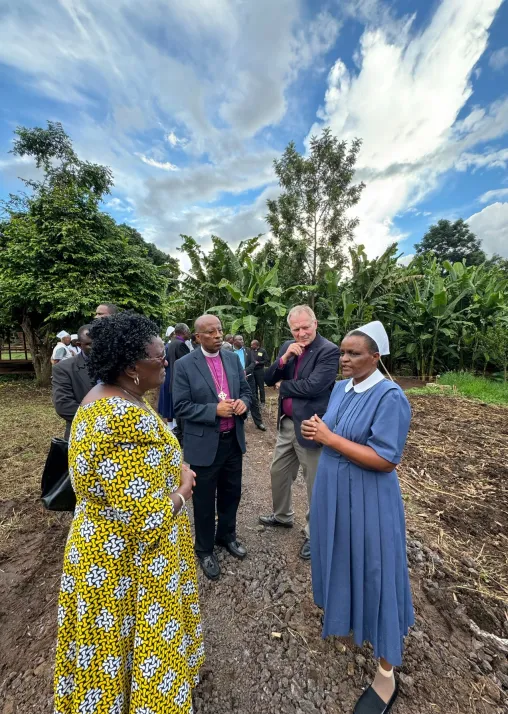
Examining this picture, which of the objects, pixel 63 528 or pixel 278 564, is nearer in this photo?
pixel 278 564

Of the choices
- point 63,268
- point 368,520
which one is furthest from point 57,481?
point 63,268

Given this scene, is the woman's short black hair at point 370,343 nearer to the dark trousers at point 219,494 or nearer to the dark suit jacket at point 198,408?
the dark suit jacket at point 198,408

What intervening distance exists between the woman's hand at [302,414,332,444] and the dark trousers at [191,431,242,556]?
95 cm

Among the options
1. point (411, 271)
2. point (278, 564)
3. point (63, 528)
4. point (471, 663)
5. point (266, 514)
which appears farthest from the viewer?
point (411, 271)

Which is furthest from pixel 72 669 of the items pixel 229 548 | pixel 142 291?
pixel 142 291

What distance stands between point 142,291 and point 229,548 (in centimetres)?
856

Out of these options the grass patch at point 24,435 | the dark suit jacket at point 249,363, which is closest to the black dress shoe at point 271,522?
the grass patch at point 24,435

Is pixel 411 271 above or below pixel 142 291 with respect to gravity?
above

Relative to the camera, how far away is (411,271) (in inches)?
509

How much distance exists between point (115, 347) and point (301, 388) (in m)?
1.75

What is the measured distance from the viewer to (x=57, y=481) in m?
1.97

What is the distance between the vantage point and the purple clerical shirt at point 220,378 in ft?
8.68

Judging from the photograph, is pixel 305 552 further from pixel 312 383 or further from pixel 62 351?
pixel 62 351

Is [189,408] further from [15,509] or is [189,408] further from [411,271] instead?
[411,271]
